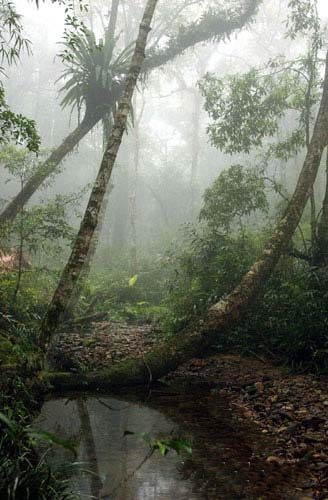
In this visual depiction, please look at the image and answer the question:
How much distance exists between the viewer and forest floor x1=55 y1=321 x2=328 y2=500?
15.4 feet

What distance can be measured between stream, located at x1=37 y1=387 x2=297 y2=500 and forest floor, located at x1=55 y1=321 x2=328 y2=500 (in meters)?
0.25

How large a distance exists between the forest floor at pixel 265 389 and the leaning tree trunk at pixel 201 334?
24.5 inches

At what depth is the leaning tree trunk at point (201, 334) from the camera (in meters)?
7.21

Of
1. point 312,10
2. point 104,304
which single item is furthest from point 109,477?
point 312,10

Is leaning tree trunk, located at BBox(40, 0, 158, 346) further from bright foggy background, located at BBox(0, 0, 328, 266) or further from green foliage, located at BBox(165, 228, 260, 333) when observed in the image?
bright foggy background, located at BBox(0, 0, 328, 266)

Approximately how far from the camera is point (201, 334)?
7.73m

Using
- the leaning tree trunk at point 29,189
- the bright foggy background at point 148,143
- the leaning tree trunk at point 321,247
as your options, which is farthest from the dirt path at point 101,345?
the bright foggy background at point 148,143

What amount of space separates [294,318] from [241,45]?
120ft

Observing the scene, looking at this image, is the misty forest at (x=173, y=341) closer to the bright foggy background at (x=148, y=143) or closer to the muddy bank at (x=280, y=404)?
the muddy bank at (x=280, y=404)

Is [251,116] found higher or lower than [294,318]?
higher

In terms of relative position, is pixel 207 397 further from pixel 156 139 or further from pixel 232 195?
pixel 156 139

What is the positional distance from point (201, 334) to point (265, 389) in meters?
1.36

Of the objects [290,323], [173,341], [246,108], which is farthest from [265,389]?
[246,108]

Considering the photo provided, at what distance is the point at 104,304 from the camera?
1416 centimetres
